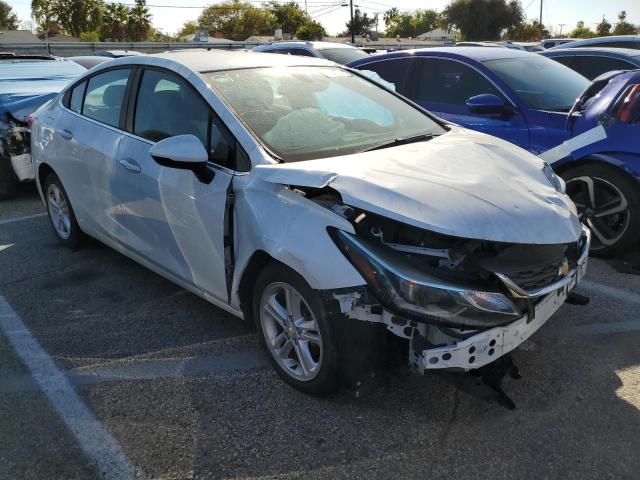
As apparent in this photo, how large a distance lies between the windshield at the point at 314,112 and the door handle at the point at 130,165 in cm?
74

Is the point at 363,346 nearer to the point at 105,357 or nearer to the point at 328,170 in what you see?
the point at 328,170

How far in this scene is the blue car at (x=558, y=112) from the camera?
457 centimetres

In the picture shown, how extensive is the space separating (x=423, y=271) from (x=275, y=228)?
74 cm

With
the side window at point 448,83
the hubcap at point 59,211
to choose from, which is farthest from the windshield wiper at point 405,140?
the hubcap at point 59,211

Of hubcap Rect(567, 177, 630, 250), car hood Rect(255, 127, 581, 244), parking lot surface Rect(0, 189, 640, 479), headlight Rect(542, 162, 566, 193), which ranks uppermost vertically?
car hood Rect(255, 127, 581, 244)

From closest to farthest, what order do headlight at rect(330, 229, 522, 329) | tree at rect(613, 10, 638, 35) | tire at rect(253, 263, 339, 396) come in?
headlight at rect(330, 229, 522, 329), tire at rect(253, 263, 339, 396), tree at rect(613, 10, 638, 35)

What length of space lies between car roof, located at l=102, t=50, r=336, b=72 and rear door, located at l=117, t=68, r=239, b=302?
11 cm

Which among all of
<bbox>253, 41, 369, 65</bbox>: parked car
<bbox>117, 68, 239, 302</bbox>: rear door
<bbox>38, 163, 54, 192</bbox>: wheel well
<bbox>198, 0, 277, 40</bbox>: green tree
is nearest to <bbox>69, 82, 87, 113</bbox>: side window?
<bbox>38, 163, 54, 192</bbox>: wheel well

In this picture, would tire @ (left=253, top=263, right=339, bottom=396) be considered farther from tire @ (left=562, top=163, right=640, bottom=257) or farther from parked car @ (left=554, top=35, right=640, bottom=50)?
parked car @ (left=554, top=35, right=640, bottom=50)

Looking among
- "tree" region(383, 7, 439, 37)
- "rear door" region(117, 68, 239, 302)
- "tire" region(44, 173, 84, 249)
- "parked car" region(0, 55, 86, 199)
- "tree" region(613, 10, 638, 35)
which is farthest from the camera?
"tree" region(383, 7, 439, 37)

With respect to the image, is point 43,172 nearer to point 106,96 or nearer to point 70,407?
point 106,96

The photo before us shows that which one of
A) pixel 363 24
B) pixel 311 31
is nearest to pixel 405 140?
pixel 311 31

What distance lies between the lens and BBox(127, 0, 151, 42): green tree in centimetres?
6494

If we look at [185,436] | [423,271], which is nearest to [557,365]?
[423,271]
